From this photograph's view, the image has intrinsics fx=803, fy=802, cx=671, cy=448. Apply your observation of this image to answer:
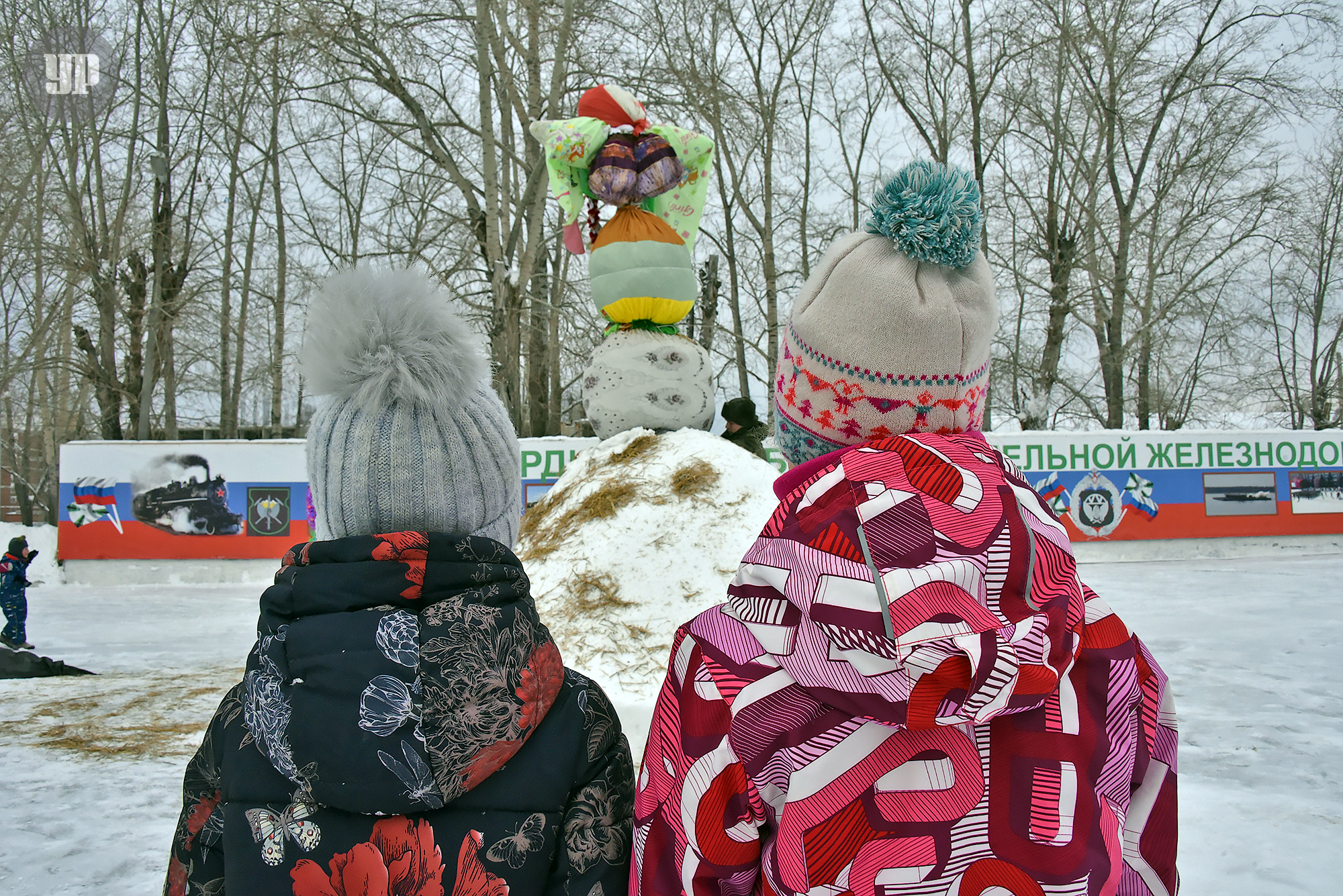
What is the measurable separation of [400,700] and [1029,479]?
10248 millimetres

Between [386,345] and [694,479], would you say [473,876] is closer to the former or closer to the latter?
[386,345]

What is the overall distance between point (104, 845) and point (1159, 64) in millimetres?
21311

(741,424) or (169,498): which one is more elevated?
(741,424)

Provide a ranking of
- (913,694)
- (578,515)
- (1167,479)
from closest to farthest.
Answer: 1. (913,694)
2. (578,515)
3. (1167,479)

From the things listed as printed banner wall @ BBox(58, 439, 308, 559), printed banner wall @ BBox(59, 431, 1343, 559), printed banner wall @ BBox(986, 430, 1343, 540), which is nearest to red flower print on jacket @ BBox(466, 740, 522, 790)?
printed banner wall @ BBox(59, 431, 1343, 559)

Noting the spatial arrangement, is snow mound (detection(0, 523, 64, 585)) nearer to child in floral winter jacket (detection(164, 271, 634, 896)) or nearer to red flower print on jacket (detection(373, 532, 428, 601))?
child in floral winter jacket (detection(164, 271, 634, 896))

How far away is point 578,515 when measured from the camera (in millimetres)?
5223

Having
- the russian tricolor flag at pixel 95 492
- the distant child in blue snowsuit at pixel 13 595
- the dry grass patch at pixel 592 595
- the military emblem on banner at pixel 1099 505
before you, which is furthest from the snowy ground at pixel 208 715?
the military emblem on banner at pixel 1099 505

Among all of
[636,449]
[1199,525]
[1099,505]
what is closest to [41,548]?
[636,449]

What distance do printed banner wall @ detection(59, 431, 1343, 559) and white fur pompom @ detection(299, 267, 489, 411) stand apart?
8.35 m

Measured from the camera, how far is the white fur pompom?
1162mm

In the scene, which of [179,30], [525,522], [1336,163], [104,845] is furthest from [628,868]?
[1336,163]

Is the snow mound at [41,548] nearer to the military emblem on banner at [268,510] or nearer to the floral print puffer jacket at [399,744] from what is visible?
the military emblem on banner at [268,510]

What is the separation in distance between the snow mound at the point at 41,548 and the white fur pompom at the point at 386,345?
33.7 ft
